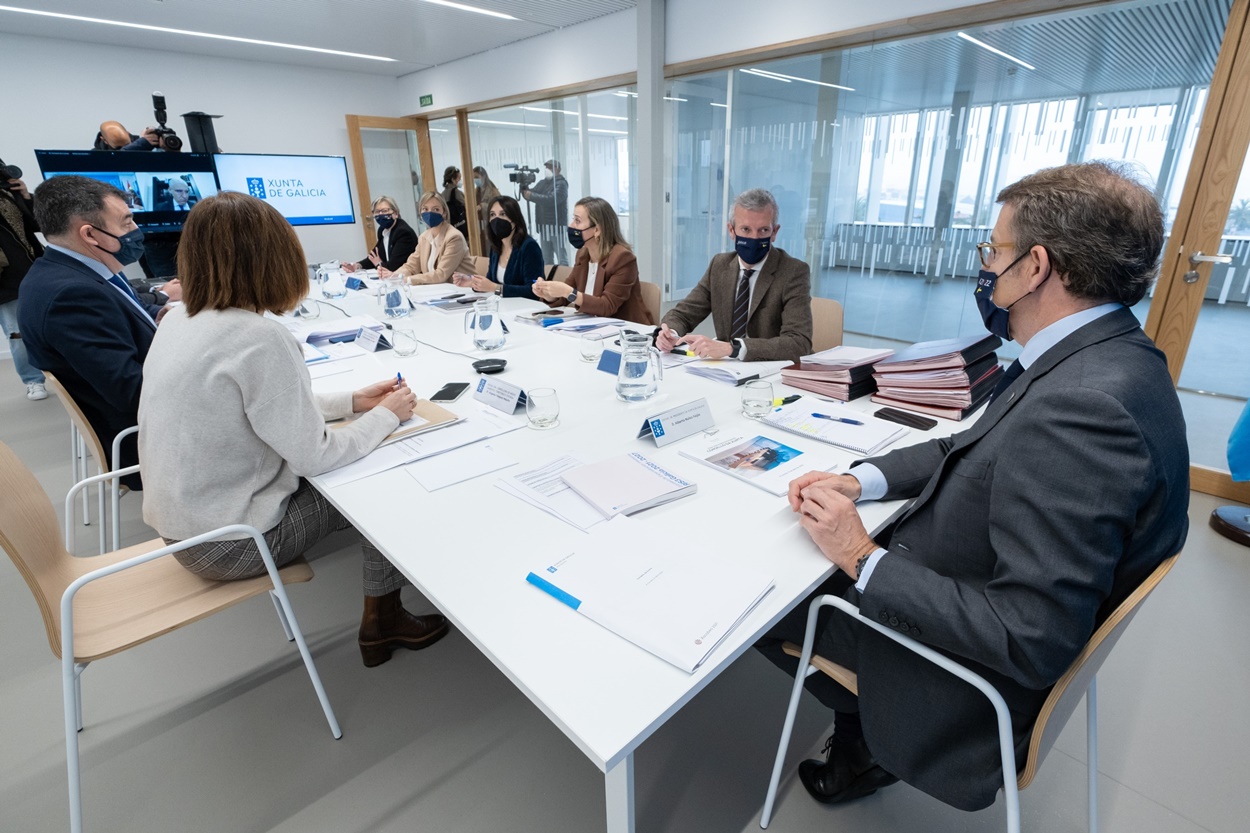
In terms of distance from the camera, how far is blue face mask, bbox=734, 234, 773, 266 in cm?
248

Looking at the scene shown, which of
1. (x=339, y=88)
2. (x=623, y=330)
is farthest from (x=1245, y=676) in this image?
(x=339, y=88)

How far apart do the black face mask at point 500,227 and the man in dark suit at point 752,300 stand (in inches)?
69.7

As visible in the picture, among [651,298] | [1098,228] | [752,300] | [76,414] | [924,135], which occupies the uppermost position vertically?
[924,135]

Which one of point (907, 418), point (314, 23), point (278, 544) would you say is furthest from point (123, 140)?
point (907, 418)

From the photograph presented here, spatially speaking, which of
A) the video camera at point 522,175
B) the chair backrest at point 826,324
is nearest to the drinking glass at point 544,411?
the chair backrest at point 826,324

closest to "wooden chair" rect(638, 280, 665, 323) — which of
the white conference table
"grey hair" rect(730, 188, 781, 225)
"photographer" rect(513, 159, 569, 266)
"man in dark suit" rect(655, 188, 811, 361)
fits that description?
"man in dark suit" rect(655, 188, 811, 361)

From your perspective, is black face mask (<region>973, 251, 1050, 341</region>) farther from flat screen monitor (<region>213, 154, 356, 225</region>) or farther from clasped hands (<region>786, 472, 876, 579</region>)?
flat screen monitor (<region>213, 154, 356, 225</region>)

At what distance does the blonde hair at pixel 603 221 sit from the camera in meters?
3.35

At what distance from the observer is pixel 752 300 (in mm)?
2670

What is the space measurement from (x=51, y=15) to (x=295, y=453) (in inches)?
261

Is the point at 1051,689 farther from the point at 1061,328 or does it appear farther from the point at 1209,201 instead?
→ the point at 1209,201

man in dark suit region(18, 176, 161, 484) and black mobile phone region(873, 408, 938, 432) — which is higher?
man in dark suit region(18, 176, 161, 484)

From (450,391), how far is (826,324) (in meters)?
1.75

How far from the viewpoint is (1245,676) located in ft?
5.89
